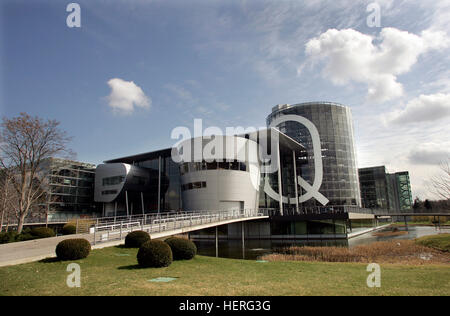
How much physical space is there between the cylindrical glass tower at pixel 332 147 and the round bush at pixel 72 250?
57.0 meters

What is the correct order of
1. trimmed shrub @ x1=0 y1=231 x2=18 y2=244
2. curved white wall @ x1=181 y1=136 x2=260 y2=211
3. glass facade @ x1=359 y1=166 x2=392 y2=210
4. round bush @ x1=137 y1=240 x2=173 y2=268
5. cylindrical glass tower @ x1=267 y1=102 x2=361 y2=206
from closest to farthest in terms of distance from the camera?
round bush @ x1=137 y1=240 x2=173 y2=268, trimmed shrub @ x1=0 y1=231 x2=18 y2=244, curved white wall @ x1=181 y1=136 x2=260 y2=211, cylindrical glass tower @ x1=267 y1=102 x2=361 y2=206, glass facade @ x1=359 y1=166 x2=392 y2=210

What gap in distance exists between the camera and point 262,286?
358 inches

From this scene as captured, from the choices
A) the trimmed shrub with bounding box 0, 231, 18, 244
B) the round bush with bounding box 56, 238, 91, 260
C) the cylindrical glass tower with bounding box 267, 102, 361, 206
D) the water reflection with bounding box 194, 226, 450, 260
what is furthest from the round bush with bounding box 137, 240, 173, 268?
the cylindrical glass tower with bounding box 267, 102, 361, 206

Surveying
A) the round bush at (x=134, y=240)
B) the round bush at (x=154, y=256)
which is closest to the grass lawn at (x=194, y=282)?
the round bush at (x=154, y=256)

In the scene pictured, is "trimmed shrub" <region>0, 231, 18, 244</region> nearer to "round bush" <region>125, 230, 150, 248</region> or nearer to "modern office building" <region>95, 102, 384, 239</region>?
"round bush" <region>125, 230, 150, 248</region>

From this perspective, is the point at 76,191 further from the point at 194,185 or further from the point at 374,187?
the point at 374,187

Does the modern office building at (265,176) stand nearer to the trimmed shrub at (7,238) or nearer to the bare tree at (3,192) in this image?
the bare tree at (3,192)

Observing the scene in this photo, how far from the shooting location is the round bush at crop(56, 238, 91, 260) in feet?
44.9

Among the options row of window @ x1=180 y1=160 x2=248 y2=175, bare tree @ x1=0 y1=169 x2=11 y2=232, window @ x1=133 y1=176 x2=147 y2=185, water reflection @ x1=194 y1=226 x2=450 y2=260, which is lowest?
water reflection @ x1=194 y1=226 x2=450 y2=260

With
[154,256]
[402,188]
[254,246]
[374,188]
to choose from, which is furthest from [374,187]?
[154,256]

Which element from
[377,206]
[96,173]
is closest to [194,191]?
[96,173]

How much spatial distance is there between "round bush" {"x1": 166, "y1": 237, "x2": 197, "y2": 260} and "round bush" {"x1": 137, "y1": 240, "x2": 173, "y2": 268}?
227cm

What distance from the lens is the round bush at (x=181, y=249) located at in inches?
A: 613
